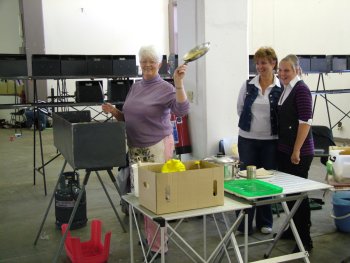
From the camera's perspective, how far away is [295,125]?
288 cm

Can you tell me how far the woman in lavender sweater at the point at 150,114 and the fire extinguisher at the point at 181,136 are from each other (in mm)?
1095

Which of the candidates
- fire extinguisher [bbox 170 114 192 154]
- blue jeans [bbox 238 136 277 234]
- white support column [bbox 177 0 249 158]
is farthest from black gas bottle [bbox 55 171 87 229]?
blue jeans [bbox 238 136 277 234]

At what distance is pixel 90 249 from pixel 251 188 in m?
1.44

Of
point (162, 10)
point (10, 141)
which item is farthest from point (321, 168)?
point (162, 10)

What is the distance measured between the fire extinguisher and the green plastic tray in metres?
1.65

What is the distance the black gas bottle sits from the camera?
3.66 metres

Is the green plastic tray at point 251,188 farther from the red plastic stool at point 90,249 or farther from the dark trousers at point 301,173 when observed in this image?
the red plastic stool at point 90,249

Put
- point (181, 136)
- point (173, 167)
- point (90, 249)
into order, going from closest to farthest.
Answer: point (173, 167)
point (90, 249)
point (181, 136)

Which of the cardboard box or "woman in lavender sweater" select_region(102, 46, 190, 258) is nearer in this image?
the cardboard box

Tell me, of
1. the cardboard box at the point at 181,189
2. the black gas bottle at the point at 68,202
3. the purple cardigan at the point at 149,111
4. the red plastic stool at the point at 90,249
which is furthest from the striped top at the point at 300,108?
the black gas bottle at the point at 68,202

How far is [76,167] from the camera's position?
252 centimetres

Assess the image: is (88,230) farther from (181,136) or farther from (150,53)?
(150,53)

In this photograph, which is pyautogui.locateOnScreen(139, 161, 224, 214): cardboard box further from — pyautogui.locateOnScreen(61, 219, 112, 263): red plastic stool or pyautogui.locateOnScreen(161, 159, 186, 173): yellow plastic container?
pyautogui.locateOnScreen(61, 219, 112, 263): red plastic stool

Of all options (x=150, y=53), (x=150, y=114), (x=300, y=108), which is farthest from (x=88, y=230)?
(x=300, y=108)
